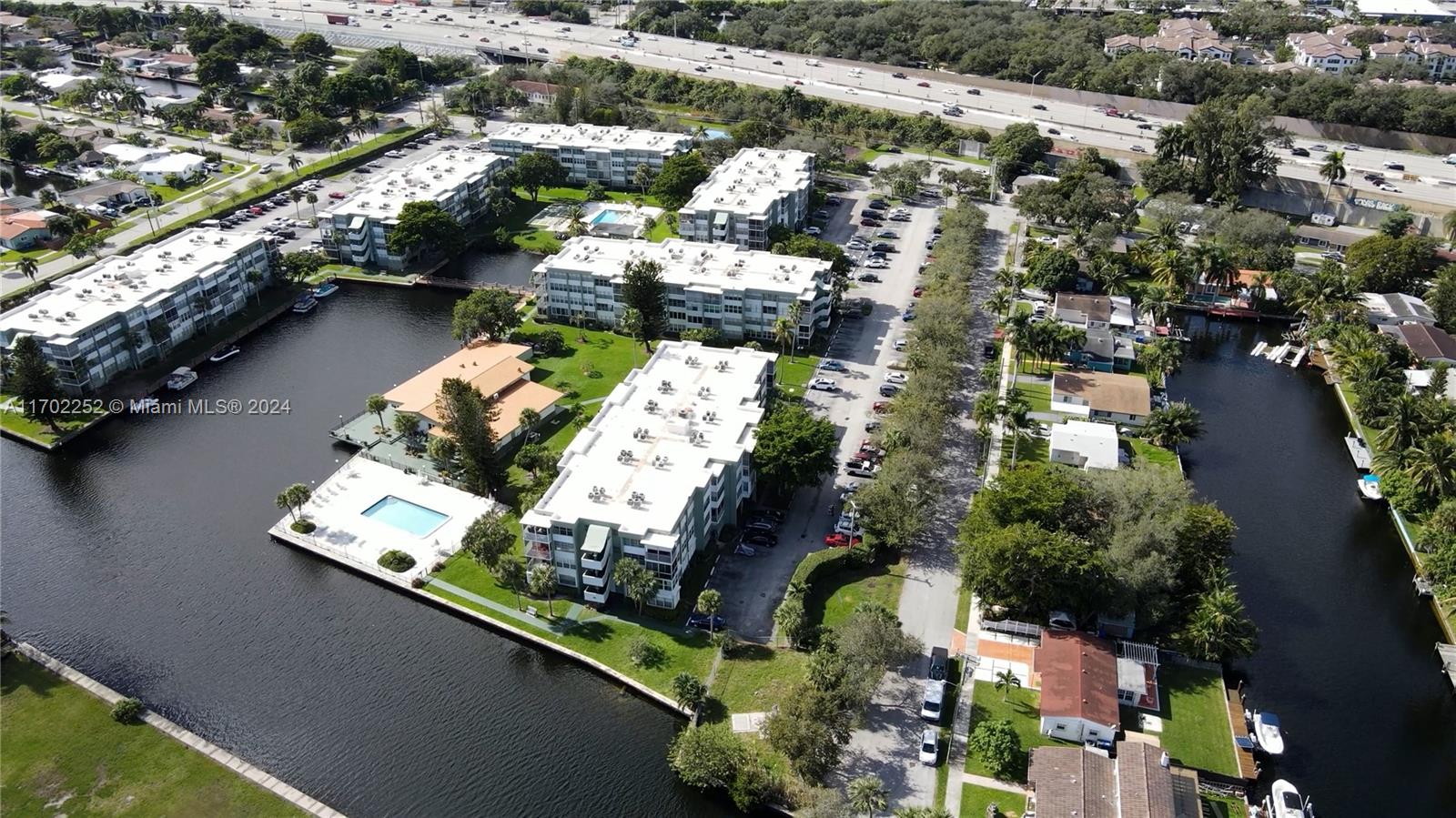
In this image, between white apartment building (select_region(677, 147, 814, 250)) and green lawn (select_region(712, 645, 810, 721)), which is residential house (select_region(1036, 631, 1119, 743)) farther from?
white apartment building (select_region(677, 147, 814, 250))

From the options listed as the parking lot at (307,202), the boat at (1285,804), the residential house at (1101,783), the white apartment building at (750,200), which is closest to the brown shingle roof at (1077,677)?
the residential house at (1101,783)

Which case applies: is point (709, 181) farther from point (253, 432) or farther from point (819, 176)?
point (253, 432)

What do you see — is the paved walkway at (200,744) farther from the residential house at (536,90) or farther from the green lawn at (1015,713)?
the residential house at (536,90)

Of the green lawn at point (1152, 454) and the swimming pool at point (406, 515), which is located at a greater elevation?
the green lawn at point (1152, 454)

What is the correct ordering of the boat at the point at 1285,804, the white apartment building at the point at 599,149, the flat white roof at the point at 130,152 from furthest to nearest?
1. the flat white roof at the point at 130,152
2. the white apartment building at the point at 599,149
3. the boat at the point at 1285,804

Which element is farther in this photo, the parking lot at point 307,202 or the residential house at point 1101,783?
the parking lot at point 307,202

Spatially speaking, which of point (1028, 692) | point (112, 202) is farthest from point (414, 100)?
point (1028, 692)
